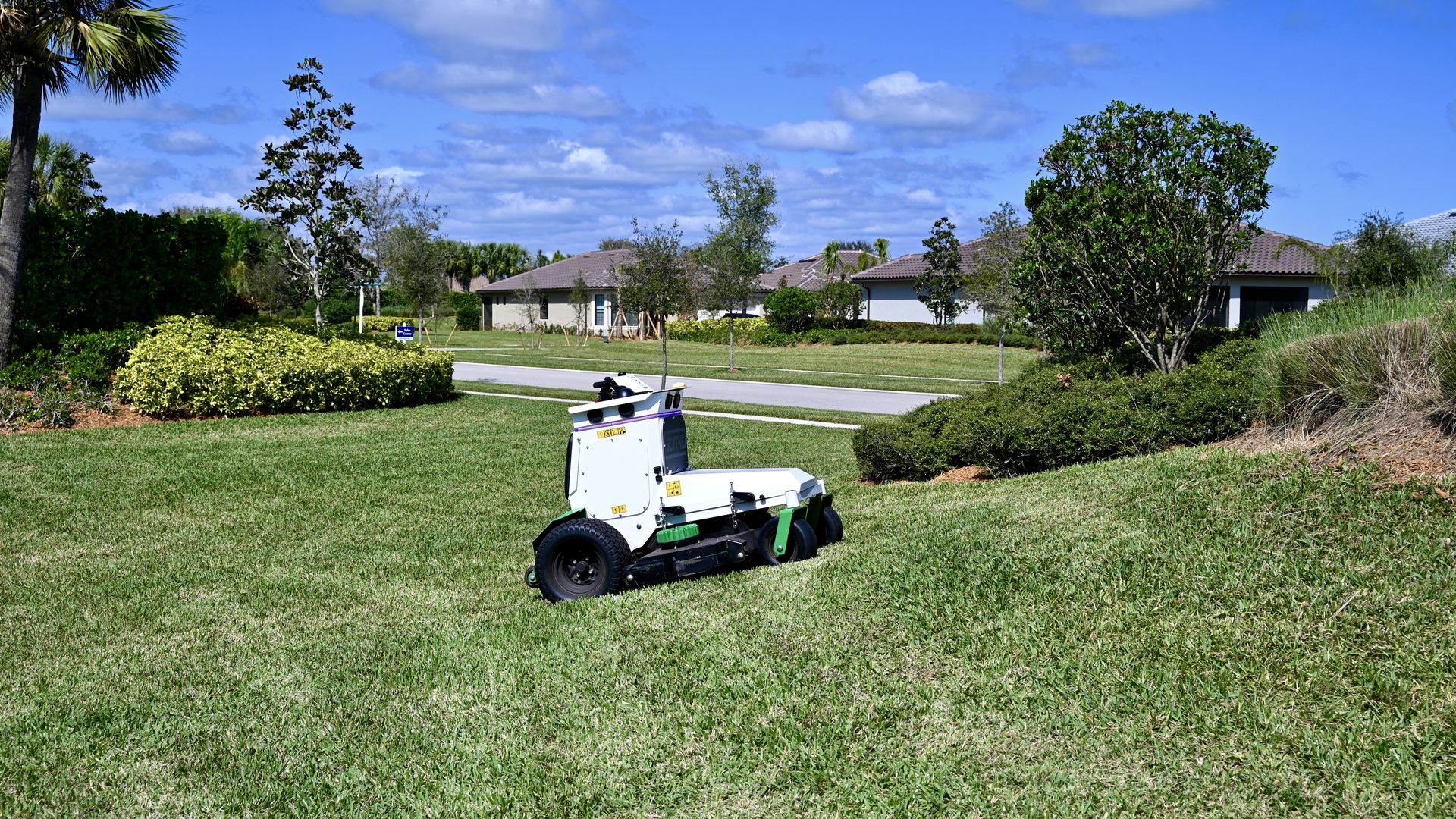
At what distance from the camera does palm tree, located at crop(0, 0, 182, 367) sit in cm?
1490

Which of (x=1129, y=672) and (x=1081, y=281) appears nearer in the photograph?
(x=1129, y=672)

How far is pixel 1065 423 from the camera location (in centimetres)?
922

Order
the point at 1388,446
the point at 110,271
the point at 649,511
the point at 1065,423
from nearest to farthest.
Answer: the point at 1388,446 < the point at 649,511 < the point at 1065,423 < the point at 110,271

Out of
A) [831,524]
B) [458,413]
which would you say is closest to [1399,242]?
[458,413]

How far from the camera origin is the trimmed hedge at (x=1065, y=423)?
8.77 metres

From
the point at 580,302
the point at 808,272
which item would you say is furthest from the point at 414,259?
the point at 808,272

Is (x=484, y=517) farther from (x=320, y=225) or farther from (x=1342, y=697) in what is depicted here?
(x=320, y=225)

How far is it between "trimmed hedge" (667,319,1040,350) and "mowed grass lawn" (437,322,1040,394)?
0.94 metres

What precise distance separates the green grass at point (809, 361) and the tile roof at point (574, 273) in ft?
51.1

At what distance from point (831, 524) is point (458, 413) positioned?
416 inches

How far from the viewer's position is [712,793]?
158 inches

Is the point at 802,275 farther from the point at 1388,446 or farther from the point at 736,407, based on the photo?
the point at 1388,446

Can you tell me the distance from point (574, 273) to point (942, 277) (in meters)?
23.7

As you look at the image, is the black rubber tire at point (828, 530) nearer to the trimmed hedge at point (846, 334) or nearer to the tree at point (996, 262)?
the tree at point (996, 262)
